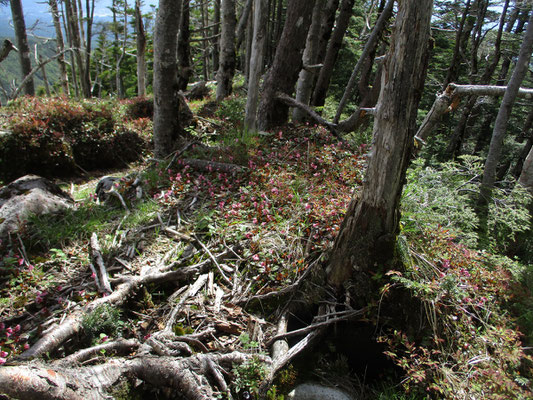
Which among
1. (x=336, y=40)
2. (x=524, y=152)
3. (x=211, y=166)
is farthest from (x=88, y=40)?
(x=524, y=152)

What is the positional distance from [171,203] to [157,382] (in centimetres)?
279

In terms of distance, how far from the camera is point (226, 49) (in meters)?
11.3

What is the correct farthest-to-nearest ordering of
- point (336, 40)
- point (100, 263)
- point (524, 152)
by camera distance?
point (524, 152), point (336, 40), point (100, 263)

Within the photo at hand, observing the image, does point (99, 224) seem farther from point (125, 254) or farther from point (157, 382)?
point (157, 382)

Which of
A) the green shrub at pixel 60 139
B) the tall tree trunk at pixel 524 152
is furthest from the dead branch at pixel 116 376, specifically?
the tall tree trunk at pixel 524 152

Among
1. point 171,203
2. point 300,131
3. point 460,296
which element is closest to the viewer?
point 460,296

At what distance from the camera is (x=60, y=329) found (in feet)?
8.04

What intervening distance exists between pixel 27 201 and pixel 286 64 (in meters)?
5.63

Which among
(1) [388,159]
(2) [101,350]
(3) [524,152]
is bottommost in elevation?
(3) [524,152]

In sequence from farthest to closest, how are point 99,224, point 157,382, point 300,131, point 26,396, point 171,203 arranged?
1. point 300,131
2. point 171,203
3. point 99,224
4. point 157,382
5. point 26,396

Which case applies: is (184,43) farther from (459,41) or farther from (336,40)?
(459,41)

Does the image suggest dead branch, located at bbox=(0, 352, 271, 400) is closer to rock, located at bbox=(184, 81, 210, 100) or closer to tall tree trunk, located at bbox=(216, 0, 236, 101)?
tall tree trunk, located at bbox=(216, 0, 236, 101)

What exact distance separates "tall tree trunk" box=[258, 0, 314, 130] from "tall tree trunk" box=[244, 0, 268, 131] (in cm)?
53

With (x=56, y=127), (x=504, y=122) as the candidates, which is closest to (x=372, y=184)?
(x=504, y=122)
